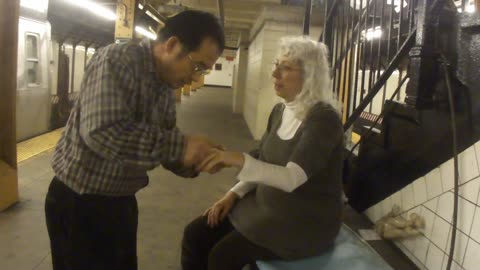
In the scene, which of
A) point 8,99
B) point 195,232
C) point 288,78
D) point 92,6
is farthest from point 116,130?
point 92,6

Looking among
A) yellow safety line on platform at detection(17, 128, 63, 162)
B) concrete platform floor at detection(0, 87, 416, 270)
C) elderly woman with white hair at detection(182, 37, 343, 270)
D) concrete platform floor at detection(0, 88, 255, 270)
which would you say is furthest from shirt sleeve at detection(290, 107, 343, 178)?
yellow safety line on platform at detection(17, 128, 63, 162)

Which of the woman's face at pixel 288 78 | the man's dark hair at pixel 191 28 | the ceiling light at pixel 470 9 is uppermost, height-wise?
the ceiling light at pixel 470 9

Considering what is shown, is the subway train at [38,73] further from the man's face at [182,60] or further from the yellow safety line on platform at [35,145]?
the man's face at [182,60]

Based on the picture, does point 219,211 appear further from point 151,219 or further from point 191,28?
point 151,219

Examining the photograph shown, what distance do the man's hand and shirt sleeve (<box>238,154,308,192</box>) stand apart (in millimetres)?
264

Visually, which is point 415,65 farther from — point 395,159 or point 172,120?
point 172,120

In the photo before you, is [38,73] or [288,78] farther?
[38,73]

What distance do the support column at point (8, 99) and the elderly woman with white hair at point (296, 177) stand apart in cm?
280

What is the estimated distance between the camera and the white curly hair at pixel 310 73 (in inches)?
76.2

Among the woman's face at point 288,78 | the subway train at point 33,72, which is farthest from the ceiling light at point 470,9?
the subway train at point 33,72

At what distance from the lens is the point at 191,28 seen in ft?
4.48

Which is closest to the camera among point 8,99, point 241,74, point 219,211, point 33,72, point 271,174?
point 271,174

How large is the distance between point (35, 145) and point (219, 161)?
6.34m

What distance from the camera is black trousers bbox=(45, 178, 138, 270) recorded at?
56.5 inches
